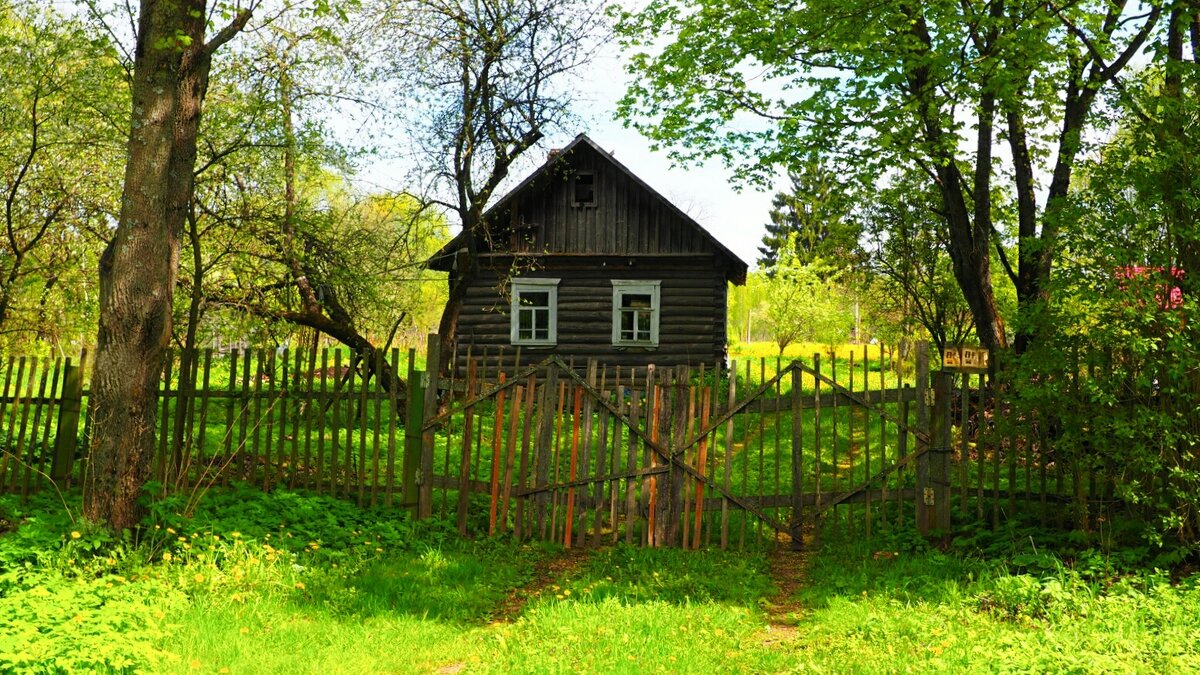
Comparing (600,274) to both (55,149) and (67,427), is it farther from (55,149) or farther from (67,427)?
(67,427)

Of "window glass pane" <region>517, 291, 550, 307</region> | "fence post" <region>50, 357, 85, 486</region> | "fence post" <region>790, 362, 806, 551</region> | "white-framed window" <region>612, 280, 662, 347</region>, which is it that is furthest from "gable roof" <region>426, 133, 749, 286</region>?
"fence post" <region>790, 362, 806, 551</region>

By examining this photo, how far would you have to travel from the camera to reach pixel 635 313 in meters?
23.5

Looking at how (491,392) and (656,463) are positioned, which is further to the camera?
(491,392)

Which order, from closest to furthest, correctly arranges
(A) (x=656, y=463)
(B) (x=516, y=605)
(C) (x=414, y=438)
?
(B) (x=516, y=605)
(A) (x=656, y=463)
(C) (x=414, y=438)

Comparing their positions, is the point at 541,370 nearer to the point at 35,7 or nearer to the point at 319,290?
the point at 319,290

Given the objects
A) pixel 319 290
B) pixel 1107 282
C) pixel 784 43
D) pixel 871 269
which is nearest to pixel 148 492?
pixel 319 290

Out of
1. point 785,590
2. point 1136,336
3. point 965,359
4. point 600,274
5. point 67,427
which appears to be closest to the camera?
point 1136,336

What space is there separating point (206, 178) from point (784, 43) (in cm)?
863

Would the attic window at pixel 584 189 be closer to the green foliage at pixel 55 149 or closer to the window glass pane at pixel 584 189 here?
the window glass pane at pixel 584 189

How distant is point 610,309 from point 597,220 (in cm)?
224

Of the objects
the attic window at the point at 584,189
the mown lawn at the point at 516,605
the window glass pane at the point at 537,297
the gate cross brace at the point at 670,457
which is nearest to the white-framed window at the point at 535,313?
the window glass pane at the point at 537,297

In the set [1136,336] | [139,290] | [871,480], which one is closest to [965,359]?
[871,480]

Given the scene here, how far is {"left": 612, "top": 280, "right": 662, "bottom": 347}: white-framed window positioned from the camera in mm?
23234

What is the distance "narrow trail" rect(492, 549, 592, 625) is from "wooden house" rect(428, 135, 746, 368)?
1370 centimetres
